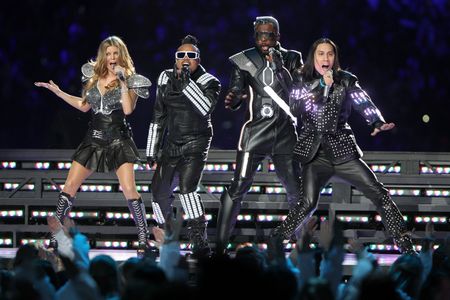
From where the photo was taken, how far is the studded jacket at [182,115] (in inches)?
294

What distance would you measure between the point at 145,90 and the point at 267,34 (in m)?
0.99

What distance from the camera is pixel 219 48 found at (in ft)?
34.0

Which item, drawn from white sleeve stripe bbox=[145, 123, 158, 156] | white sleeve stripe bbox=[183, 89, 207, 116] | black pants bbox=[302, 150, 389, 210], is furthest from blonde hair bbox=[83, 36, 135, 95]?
black pants bbox=[302, 150, 389, 210]

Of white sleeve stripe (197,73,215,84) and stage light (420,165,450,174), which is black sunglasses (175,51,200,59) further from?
stage light (420,165,450,174)

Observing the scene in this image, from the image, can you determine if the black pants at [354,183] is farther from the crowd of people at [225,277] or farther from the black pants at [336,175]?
the crowd of people at [225,277]

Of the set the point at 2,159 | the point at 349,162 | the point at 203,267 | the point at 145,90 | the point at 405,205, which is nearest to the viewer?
the point at 203,267

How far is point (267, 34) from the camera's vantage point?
735 centimetres

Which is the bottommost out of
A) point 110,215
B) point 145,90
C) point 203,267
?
point 203,267

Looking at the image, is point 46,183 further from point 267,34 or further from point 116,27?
point 267,34

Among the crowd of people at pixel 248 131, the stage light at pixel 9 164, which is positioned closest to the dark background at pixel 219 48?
the stage light at pixel 9 164

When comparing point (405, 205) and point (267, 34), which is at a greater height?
point (267, 34)

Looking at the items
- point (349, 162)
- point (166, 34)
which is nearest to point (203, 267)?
point (349, 162)

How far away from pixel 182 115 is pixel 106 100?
0.59 metres

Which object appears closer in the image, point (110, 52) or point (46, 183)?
point (110, 52)
